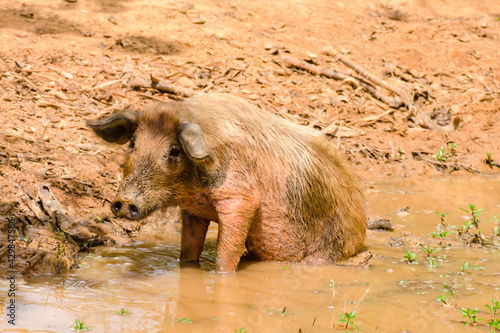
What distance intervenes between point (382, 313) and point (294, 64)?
8037 millimetres

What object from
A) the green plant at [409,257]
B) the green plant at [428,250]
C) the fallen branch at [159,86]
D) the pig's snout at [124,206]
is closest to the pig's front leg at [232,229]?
the pig's snout at [124,206]

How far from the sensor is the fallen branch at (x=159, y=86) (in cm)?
1041

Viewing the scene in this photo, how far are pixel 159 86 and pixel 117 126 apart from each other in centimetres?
435

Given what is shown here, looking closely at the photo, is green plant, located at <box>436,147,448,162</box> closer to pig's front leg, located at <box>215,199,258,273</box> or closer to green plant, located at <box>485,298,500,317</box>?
pig's front leg, located at <box>215,199,258,273</box>

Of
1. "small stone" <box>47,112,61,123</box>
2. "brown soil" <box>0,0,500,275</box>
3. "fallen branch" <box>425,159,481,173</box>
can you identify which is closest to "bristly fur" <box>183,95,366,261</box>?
"brown soil" <box>0,0,500,275</box>

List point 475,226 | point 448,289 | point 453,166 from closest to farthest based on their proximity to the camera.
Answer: point 448,289 → point 475,226 → point 453,166

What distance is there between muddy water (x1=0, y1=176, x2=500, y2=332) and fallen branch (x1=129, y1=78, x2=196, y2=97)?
3.48 metres

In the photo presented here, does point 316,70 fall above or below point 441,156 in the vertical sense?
above

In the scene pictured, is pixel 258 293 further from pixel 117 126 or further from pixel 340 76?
pixel 340 76

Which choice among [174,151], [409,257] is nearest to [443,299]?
[409,257]

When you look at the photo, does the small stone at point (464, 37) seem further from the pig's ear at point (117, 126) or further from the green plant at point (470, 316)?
the green plant at point (470, 316)

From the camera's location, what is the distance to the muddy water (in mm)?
4824

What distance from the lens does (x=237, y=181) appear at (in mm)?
6055

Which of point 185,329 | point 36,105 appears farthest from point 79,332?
point 36,105
